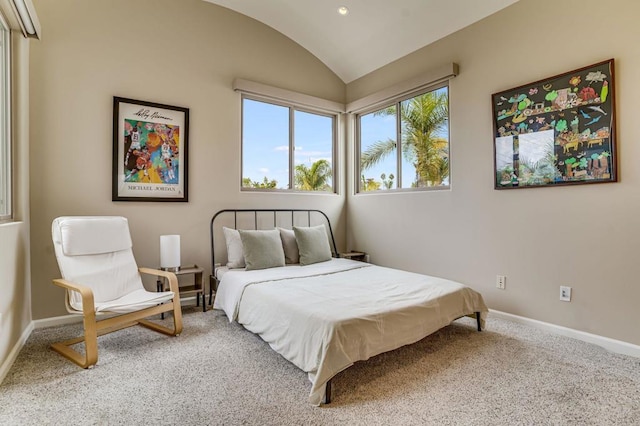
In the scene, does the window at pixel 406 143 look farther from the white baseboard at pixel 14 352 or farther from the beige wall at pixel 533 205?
the white baseboard at pixel 14 352

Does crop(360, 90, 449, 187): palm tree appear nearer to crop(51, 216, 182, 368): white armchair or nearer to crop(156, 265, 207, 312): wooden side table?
crop(156, 265, 207, 312): wooden side table

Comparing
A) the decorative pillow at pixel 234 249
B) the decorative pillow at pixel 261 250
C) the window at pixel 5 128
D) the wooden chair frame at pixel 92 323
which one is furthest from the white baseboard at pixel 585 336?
the window at pixel 5 128

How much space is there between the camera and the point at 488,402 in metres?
1.87

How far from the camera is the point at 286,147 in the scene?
15.2 ft

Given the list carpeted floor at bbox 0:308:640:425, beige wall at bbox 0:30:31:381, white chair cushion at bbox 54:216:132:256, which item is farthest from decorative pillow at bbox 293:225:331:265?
beige wall at bbox 0:30:31:381

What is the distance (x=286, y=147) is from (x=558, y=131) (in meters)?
3.07

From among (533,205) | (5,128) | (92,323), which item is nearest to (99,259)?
(92,323)

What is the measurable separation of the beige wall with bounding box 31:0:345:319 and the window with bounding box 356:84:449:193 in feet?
3.80

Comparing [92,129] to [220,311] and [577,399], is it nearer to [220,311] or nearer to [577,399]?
[220,311]

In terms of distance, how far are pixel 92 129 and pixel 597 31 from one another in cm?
448

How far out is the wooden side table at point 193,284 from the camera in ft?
10.8

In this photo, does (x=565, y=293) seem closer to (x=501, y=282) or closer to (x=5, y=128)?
(x=501, y=282)

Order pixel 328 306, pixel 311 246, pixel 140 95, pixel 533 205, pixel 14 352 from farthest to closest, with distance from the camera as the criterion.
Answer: pixel 311 246, pixel 140 95, pixel 533 205, pixel 14 352, pixel 328 306

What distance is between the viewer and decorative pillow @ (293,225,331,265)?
378 cm
